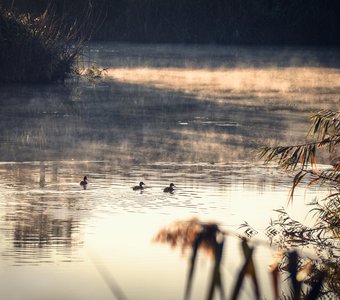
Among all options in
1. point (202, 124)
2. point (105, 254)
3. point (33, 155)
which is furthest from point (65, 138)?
point (105, 254)

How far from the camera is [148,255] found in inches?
293

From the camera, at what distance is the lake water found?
6855 mm

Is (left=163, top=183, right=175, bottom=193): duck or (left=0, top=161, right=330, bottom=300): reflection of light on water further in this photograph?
(left=163, top=183, right=175, bottom=193): duck

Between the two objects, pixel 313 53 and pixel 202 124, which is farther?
pixel 313 53

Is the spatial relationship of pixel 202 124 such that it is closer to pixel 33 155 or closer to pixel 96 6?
pixel 33 155

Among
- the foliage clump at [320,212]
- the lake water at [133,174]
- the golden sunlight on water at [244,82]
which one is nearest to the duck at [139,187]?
the lake water at [133,174]

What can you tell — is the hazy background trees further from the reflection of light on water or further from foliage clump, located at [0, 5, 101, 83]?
the reflection of light on water

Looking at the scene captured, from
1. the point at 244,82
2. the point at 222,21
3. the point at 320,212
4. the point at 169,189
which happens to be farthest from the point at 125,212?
the point at 222,21

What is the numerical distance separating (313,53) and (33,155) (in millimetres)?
30174

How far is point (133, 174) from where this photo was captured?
38.9 ft

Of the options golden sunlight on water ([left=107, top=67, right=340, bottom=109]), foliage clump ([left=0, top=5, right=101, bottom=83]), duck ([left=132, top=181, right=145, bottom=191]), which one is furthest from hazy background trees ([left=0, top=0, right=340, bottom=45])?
duck ([left=132, top=181, right=145, bottom=191])

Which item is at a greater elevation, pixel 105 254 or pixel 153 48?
pixel 153 48

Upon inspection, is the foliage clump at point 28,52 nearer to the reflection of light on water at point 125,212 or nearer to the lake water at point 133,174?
the lake water at point 133,174

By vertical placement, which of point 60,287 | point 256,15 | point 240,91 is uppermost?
point 256,15
